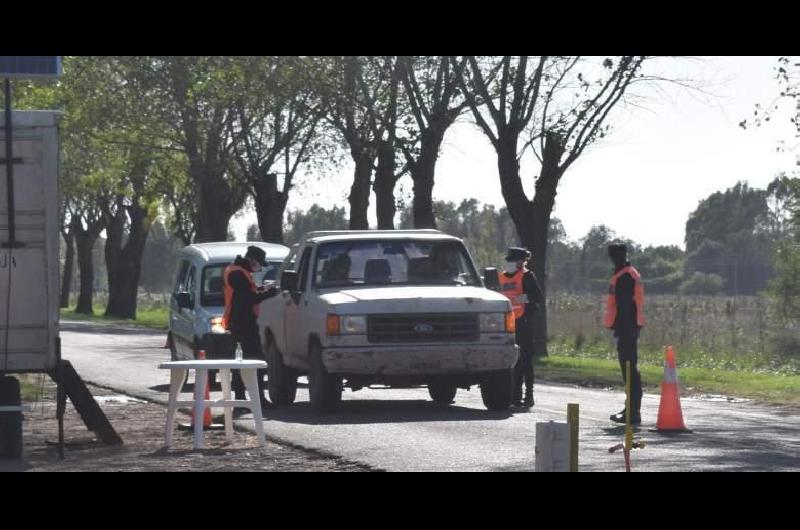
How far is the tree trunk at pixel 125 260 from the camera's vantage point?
72125 millimetres

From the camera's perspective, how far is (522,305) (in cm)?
2012

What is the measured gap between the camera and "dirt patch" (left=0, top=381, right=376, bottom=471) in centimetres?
1372

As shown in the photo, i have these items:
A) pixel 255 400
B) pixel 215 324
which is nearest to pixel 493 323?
pixel 255 400

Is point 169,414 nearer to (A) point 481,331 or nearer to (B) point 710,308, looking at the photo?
(A) point 481,331

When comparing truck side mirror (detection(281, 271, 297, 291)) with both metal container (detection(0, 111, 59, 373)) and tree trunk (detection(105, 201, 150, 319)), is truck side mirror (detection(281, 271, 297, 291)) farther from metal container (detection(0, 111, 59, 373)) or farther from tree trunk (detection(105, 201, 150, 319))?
tree trunk (detection(105, 201, 150, 319))

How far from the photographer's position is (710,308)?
53.7 m

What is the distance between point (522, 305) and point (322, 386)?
9.23 ft

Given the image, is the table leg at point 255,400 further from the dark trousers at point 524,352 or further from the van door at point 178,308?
the van door at point 178,308

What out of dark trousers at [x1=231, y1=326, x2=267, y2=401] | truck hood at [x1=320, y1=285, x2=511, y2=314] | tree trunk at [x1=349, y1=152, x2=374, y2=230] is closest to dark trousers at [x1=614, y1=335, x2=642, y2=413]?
truck hood at [x1=320, y1=285, x2=511, y2=314]

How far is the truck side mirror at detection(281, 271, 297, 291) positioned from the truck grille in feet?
5.39

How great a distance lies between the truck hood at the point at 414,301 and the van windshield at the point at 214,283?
17.0ft

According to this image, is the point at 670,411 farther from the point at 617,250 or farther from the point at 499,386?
the point at 499,386
